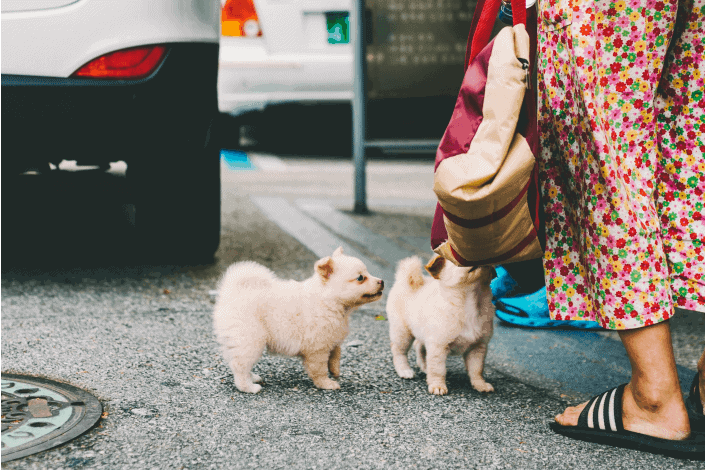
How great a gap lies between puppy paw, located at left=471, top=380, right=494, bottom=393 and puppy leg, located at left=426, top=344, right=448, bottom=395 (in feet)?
0.33

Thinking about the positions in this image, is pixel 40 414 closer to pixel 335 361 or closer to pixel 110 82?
pixel 335 361

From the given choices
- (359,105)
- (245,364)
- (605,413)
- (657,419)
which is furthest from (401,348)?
(359,105)

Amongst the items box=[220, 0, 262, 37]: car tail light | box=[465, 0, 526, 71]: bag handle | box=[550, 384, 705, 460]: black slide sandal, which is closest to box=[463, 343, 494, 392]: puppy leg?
box=[550, 384, 705, 460]: black slide sandal

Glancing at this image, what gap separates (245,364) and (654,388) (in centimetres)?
117

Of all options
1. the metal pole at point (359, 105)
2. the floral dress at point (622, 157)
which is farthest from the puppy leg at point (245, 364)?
the metal pole at point (359, 105)

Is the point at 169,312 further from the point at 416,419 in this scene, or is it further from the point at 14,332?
the point at 416,419

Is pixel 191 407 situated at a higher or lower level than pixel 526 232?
lower

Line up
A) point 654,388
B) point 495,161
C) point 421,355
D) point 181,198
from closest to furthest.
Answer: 1. point 495,161
2. point 654,388
3. point 421,355
4. point 181,198

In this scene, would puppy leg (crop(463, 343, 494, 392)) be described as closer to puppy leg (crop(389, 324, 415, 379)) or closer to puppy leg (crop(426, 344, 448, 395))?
puppy leg (crop(426, 344, 448, 395))

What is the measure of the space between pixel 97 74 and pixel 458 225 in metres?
1.97

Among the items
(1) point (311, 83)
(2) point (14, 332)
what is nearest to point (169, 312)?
(2) point (14, 332)

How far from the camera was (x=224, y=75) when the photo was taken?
8133 mm

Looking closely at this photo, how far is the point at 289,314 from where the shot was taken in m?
2.62

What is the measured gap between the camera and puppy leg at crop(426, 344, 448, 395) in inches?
103
